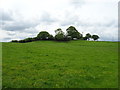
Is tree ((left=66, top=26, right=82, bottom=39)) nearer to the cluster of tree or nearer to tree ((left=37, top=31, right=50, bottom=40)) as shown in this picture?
the cluster of tree

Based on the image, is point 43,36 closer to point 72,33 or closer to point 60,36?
point 60,36

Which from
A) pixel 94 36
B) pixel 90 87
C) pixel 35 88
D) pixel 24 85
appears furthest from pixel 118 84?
pixel 94 36

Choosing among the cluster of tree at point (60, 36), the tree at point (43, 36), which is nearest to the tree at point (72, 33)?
the cluster of tree at point (60, 36)

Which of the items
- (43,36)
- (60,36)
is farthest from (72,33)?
(43,36)

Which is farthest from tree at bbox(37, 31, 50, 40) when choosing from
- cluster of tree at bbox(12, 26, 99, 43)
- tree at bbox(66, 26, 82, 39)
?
tree at bbox(66, 26, 82, 39)

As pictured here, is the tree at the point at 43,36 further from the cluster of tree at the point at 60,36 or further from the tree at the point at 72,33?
the tree at the point at 72,33

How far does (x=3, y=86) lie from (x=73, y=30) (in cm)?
9146

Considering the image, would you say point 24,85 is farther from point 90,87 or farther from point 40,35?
point 40,35

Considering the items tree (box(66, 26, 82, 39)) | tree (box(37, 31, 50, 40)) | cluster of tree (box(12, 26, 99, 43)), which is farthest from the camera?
tree (box(66, 26, 82, 39))

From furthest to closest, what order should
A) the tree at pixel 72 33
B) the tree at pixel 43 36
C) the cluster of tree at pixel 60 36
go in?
the tree at pixel 72 33
the tree at pixel 43 36
the cluster of tree at pixel 60 36

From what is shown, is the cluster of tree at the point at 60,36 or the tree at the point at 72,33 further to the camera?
the tree at the point at 72,33

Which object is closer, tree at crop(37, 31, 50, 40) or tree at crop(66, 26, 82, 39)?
tree at crop(37, 31, 50, 40)

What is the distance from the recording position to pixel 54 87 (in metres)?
7.42

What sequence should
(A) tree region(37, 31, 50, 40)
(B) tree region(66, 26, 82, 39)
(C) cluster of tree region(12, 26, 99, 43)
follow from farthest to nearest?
1. (B) tree region(66, 26, 82, 39)
2. (A) tree region(37, 31, 50, 40)
3. (C) cluster of tree region(12, 26, 99, 43)
